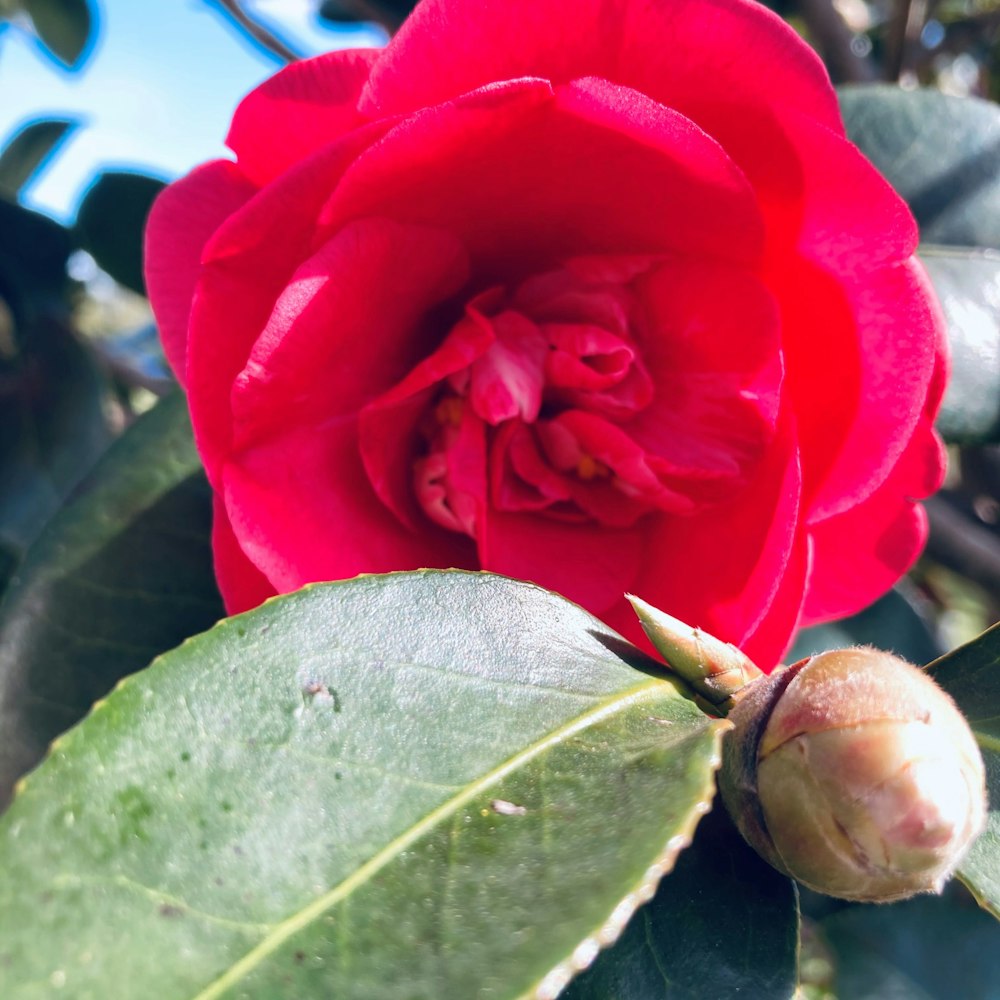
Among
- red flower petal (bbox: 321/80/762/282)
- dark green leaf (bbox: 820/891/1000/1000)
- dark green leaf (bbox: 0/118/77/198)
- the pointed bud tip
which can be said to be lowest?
dark green leaf (bbox: 820/891/1000/1000)

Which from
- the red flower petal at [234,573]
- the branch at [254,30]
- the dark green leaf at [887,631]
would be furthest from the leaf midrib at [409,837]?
the branch at [254,30]

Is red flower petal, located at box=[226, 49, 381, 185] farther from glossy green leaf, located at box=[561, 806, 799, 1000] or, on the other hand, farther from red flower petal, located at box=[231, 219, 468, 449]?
glossy green leaf, located at box=[561, 806, 799, 1000]

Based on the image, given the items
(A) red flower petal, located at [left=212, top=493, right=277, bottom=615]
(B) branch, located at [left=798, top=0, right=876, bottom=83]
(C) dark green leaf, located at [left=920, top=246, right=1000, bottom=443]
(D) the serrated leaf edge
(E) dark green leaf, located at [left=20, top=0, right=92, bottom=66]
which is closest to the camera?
(D) the serrated leaf edge

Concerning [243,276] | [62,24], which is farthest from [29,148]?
[243,276]

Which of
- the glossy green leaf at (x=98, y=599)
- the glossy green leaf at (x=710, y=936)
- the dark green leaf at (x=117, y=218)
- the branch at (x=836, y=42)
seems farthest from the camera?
the branch at (x=836, y=42)

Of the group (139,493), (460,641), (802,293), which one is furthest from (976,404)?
Result: (139,493)

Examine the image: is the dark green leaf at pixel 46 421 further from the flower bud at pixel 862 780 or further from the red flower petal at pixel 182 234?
the flower bud at pixel 862 780

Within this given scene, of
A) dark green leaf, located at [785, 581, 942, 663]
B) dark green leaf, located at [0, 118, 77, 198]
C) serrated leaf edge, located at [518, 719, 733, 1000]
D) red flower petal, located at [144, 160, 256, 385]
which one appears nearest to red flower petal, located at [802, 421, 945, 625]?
serrated leaf edge, located at [518, 719, 733, 1000]
